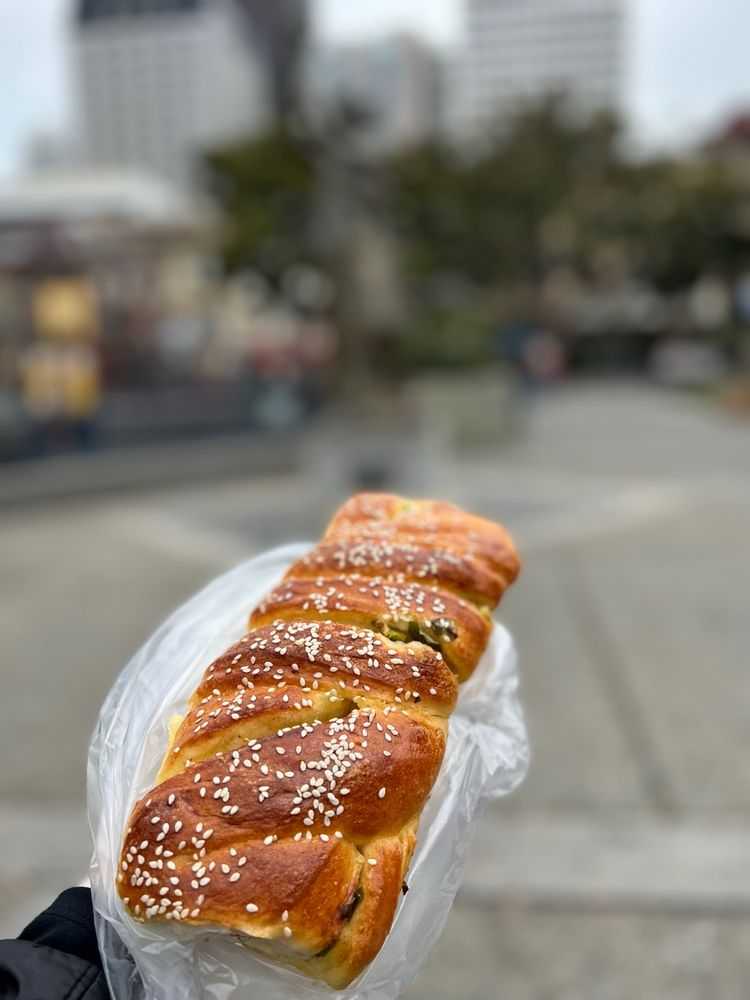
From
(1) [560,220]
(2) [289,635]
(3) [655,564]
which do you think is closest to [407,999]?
(2) [289,635]

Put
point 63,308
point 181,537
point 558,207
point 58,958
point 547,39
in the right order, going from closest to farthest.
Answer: point 58,958
point 181,537
point 63,308
point 558,207
point 547,39

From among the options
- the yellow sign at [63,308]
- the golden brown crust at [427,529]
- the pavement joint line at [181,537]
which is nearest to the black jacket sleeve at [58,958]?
the golden brown crust at [427,529]

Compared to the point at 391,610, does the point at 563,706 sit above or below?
below

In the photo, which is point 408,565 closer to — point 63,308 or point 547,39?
point 63,308

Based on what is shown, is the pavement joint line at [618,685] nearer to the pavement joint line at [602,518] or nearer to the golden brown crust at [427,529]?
the pavement joint line at [602,518]

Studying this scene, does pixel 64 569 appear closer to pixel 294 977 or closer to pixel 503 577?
pixel 503 577

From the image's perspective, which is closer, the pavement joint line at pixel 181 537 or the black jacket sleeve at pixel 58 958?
the black jacket sleeve at pixel 58 958

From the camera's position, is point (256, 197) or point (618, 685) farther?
point (256, 197)

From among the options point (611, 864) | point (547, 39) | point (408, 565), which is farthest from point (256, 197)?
point (547, 39)
